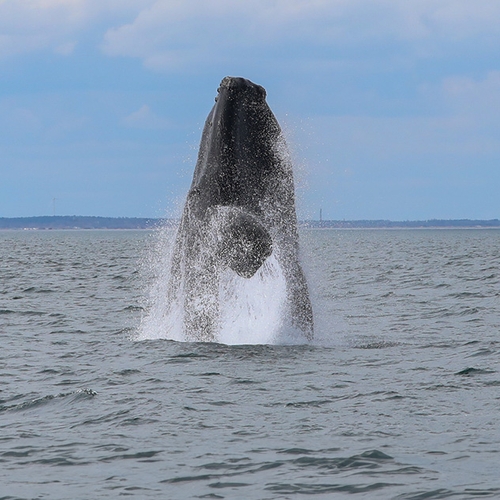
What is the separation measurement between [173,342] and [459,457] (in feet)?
22.7

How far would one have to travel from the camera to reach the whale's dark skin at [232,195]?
14.2 meters

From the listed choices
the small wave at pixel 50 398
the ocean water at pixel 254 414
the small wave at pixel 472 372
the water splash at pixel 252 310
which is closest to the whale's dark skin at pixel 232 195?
the water splash at pixel 252 310

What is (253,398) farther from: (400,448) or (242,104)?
(242,104)

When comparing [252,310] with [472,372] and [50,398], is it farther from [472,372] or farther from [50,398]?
[50,398]

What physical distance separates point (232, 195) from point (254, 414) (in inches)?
188

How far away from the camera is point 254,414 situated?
33.4 ft

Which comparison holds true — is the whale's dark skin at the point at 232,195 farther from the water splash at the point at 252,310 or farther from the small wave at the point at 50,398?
the small wave at the point at 50,398

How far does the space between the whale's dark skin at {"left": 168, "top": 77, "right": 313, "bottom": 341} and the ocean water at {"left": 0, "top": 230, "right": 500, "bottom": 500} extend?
0.58 meters

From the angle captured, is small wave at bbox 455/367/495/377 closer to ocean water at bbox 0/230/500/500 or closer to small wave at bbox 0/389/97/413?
ocean water at bbox 0/230/500/500

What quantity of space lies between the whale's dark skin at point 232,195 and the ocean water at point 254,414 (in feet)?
1.90

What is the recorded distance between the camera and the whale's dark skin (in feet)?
46.7

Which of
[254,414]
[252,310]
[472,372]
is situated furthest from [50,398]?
[472,372]

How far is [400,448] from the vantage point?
347 inches

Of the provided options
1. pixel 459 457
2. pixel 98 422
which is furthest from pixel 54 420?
pixel 459 457
